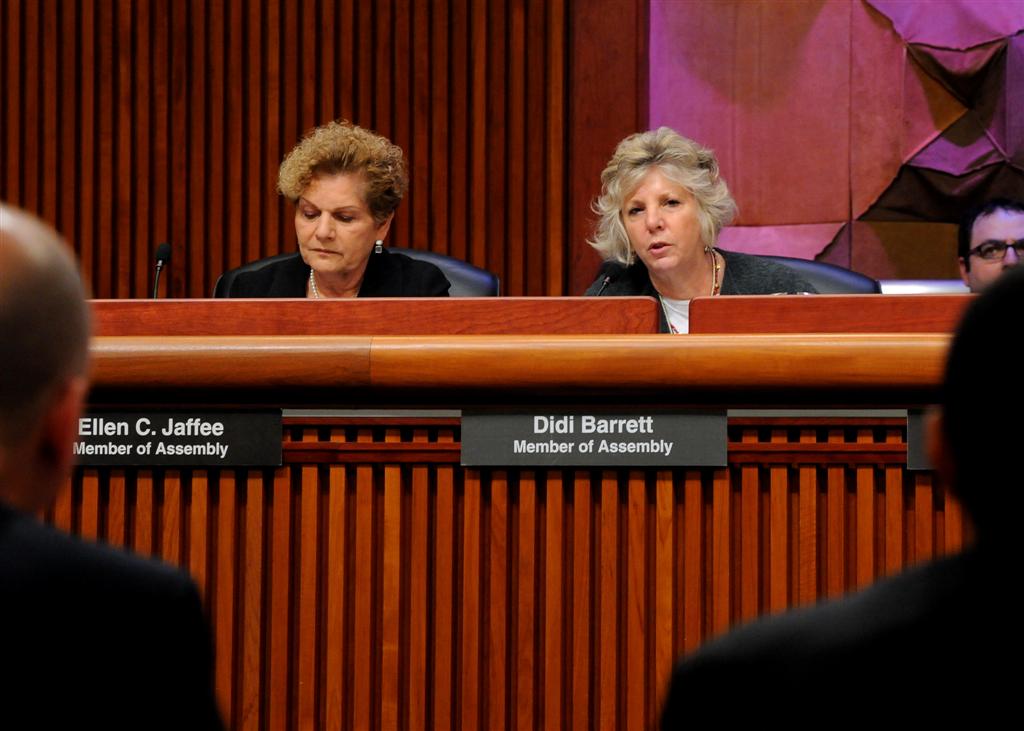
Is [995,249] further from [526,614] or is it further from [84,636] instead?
[84,636]

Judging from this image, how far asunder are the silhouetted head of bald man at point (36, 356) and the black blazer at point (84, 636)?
3 centimetres

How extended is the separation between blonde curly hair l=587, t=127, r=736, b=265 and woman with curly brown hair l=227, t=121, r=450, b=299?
0.42m

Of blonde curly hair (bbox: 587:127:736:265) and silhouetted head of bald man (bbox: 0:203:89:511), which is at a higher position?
blonde curly hair (bbox: 587:127:736:265)

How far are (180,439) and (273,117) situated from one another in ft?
9.31

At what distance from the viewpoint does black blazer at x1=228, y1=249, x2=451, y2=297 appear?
2.94 m

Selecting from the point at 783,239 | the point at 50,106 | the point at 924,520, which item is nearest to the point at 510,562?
the point at 924,520

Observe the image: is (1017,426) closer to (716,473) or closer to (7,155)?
(716,473)

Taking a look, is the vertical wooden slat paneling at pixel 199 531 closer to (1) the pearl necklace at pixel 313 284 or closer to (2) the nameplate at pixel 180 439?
(2) the nameplate at pixel 180 439

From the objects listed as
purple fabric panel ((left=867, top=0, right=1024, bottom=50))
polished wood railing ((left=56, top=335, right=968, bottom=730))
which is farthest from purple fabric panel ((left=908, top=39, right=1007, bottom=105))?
polished wood railing ((left=56, top=335, right=968, bottom=730))

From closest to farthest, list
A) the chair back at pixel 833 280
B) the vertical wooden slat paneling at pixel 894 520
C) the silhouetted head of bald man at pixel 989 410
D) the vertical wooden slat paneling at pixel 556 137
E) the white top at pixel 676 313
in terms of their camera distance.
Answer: the silhouetted head of bald man at pixel 989 410 < the vertical wooden slat paneling at pixel 894 520 < the white top at pixel 676 313 < the chair back at pixel 833 280 < the vertical wooden slat paneling at pixel 556 137

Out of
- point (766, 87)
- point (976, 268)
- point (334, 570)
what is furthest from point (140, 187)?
point (334, 570)

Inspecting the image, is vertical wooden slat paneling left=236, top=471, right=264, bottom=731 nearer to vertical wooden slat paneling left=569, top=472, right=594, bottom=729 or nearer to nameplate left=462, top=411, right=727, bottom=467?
nameplate left=462, top=411, right=727, bottom=467

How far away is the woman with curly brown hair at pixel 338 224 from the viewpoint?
300cm

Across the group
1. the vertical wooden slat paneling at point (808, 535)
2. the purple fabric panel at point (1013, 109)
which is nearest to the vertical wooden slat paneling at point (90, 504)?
the vertical wooden slat paneling at point (808, 535)
